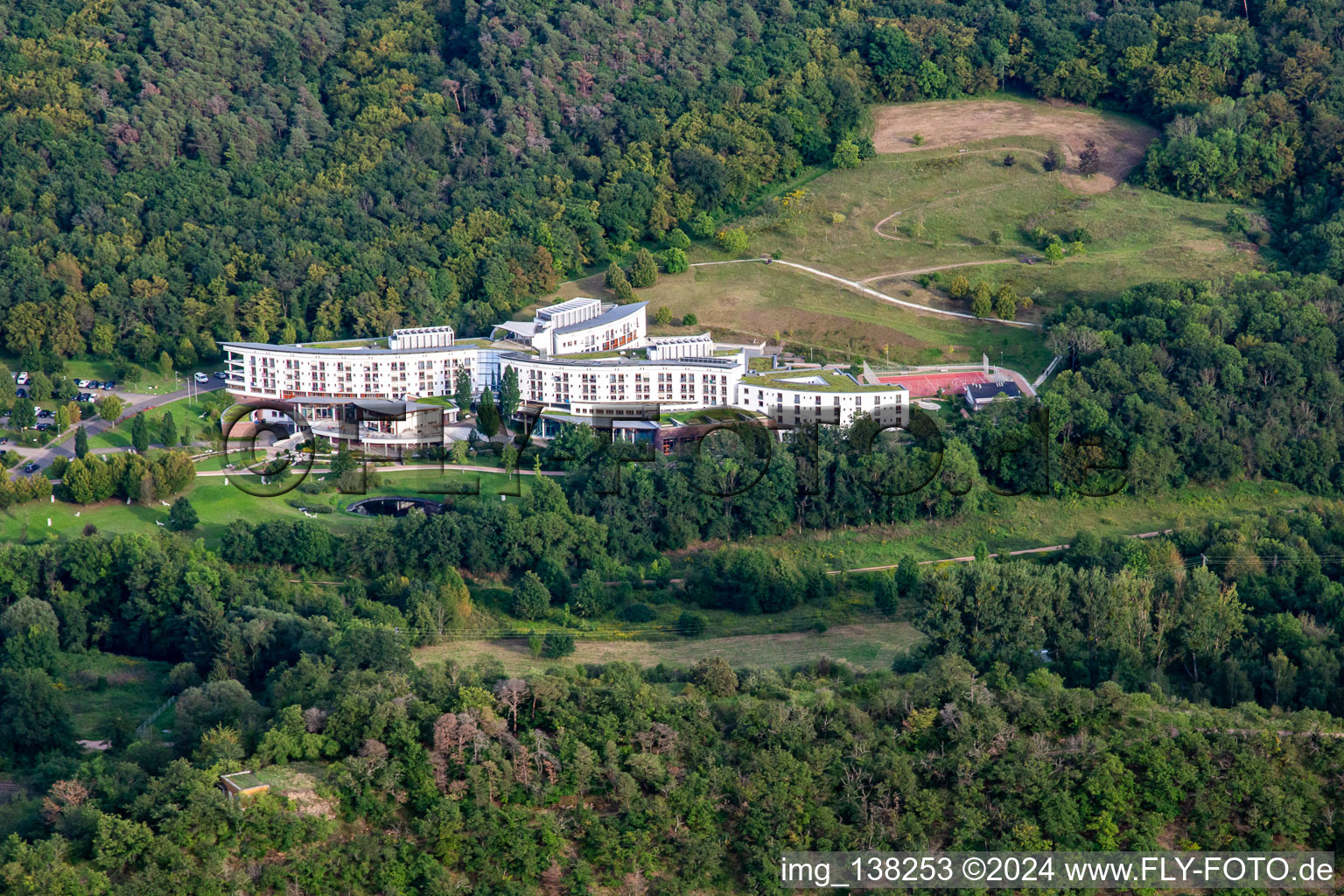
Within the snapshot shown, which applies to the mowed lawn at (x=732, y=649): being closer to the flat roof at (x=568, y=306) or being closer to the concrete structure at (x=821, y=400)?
the concrete structure at (x=821, y=400)

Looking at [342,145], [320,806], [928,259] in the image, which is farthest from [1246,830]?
[342,145]

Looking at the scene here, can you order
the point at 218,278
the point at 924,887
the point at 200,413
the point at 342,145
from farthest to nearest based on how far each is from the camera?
the point at 342,145
the point at 218,278
the point at 200,413
the point at 924,887

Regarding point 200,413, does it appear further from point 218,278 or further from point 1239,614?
point 1239,614

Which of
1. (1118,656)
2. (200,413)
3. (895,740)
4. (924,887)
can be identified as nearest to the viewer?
(924,887)

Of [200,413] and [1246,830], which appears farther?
[200,413]

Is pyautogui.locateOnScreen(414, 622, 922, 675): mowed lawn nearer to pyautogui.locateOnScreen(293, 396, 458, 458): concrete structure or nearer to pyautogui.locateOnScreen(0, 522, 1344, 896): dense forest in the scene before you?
pyautogui.locateOnScreen(0, 522, 1344, 896): dense forest

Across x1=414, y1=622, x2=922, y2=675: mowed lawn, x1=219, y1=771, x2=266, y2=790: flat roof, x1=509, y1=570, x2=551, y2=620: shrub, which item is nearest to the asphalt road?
x1=509, y1=570, x2=551, y2=620: shrub

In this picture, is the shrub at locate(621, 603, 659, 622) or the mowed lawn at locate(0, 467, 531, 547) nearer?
the shrub at locate(621, 603, 659, 622)
